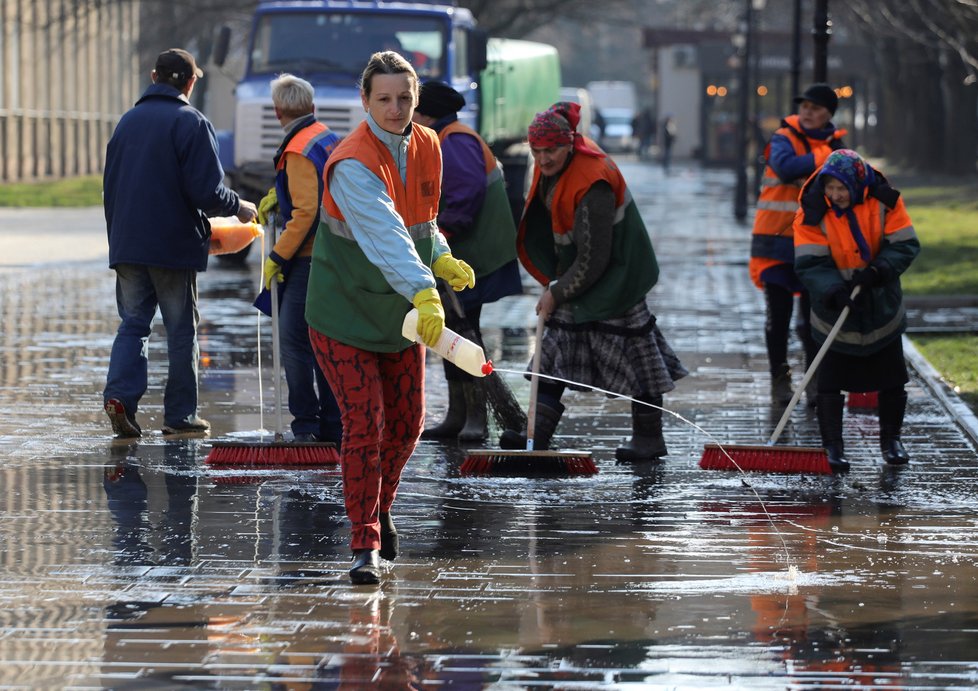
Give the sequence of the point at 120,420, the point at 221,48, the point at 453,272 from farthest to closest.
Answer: the point at 221,48
the point at 120,420
the point at 453,272

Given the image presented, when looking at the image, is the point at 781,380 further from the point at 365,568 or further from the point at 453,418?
the point at 365,568

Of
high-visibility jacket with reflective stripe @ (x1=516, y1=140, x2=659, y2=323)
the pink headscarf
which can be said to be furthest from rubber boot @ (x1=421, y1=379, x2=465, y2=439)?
the pink headscarf

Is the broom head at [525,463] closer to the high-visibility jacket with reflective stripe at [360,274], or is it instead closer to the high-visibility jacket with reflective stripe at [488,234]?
the high-visibility jacket with reflective stripe at [488,234]

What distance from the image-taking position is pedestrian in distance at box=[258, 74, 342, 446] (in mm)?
8953

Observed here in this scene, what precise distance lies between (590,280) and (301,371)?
157 centimetres

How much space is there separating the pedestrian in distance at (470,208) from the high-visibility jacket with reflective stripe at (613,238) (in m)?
0.26

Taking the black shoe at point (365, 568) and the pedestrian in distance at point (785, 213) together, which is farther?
the pedestrian in distance at point (785, 213)

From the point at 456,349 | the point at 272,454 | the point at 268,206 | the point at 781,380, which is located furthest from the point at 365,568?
the point at 781,380

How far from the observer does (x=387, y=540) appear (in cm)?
676

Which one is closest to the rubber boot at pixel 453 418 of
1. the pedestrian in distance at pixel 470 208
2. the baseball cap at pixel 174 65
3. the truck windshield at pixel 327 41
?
the pedestrian in distance at pixel 470 208

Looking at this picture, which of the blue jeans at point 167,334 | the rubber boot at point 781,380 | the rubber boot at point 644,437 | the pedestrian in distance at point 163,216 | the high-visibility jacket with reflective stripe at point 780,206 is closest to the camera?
the rubber boot at point 644,437

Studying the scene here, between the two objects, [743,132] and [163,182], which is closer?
[163,182]

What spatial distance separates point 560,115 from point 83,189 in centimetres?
3699

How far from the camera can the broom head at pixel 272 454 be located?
28.7 feet
